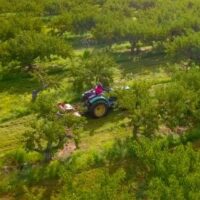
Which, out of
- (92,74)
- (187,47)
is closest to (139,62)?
(187,47)

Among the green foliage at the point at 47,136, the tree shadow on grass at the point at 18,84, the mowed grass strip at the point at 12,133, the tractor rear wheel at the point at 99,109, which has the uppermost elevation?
the green foliage at the point at 47,136

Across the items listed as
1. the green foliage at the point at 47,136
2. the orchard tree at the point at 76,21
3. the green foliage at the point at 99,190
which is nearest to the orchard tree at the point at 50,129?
the green foliage at the point at 47,136

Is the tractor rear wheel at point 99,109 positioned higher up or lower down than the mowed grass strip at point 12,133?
higher up

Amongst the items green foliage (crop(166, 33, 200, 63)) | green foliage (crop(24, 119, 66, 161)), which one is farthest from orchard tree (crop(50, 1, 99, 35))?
green foliage (crop(24, 119, 66, 161))

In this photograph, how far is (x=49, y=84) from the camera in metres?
26.2

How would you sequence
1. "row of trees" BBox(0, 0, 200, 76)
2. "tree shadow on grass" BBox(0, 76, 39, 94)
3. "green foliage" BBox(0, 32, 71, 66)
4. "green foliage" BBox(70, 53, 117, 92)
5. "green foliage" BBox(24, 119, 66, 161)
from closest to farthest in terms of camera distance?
1. "green foliage" BBox(24, 119, 66, 161)
2. "green foliage" BBox(70, 53, 117, 92)
3. "tree shadow on grass" BBox(0, 76, 39, 94)
4. "green foliage" BBox(0, 32, 71, 66)
5. "row of trees" BBox(0, 0, 200, 76)

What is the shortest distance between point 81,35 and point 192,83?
1785 centimetres

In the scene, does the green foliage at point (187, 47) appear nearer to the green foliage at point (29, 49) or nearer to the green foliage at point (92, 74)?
the green foliage at point (92, 74)

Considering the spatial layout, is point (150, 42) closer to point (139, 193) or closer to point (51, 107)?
point (51, 107)

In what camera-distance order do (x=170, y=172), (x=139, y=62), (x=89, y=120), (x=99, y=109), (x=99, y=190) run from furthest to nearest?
1. (x=139, y=62)
2. (x=89, y=120)
3. (x=99, y=109)
4. (x=170, y=172)
5. (x=99, y=190)

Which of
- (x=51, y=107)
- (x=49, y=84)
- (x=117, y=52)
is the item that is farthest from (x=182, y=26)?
(x=51, y=107)

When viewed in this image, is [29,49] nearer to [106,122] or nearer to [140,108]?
[106,122]

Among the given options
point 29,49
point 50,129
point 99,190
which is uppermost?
point 29,49

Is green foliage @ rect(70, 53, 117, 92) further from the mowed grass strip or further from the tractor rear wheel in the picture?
the mowed grass strip
